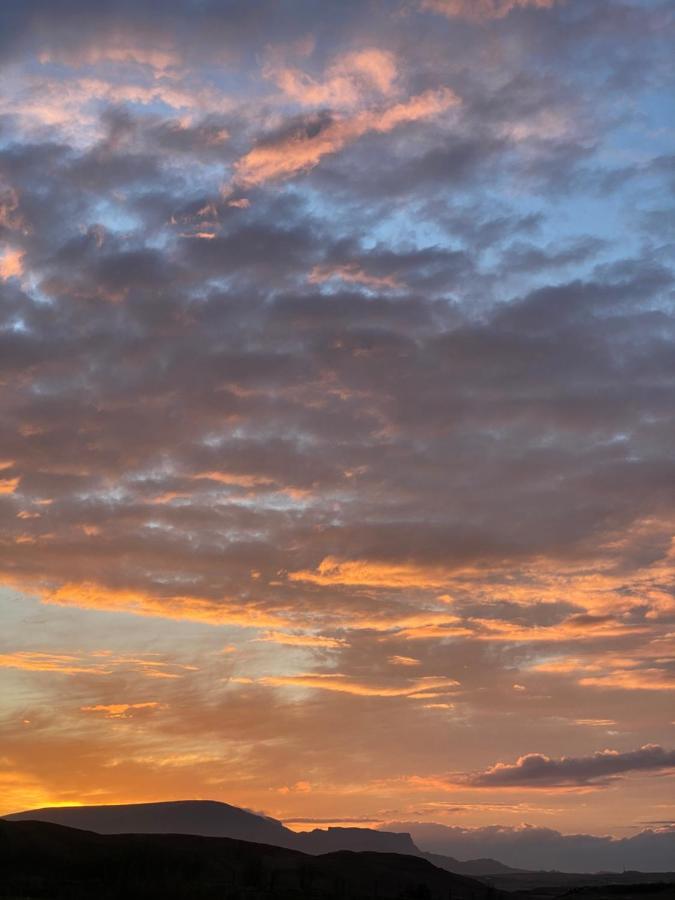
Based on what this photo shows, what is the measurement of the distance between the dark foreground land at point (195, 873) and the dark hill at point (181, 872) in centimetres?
12

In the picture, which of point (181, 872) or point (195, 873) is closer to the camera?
point (181, 872)

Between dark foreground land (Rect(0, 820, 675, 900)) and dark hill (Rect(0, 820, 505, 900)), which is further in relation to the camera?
dark foreground land (Rect(0, 820, 675, 900))

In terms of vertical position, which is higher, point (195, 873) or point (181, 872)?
point (181, 872)

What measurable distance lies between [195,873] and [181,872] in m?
3.56

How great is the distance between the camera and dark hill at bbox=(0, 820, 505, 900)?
305 feet

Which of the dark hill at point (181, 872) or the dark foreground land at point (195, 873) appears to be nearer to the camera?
the dark hill at point (181, 872)

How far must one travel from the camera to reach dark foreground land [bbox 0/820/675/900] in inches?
3680

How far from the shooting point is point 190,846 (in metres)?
134

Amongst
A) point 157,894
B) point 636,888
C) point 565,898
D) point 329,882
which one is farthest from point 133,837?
point 636,888

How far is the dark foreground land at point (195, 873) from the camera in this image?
93481 mm

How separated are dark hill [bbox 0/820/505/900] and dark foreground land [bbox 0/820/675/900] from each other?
0.39ft

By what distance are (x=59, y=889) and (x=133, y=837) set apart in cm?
3098

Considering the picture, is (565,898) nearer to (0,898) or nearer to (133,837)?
(133,837)

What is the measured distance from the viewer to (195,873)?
108312 millimetres
